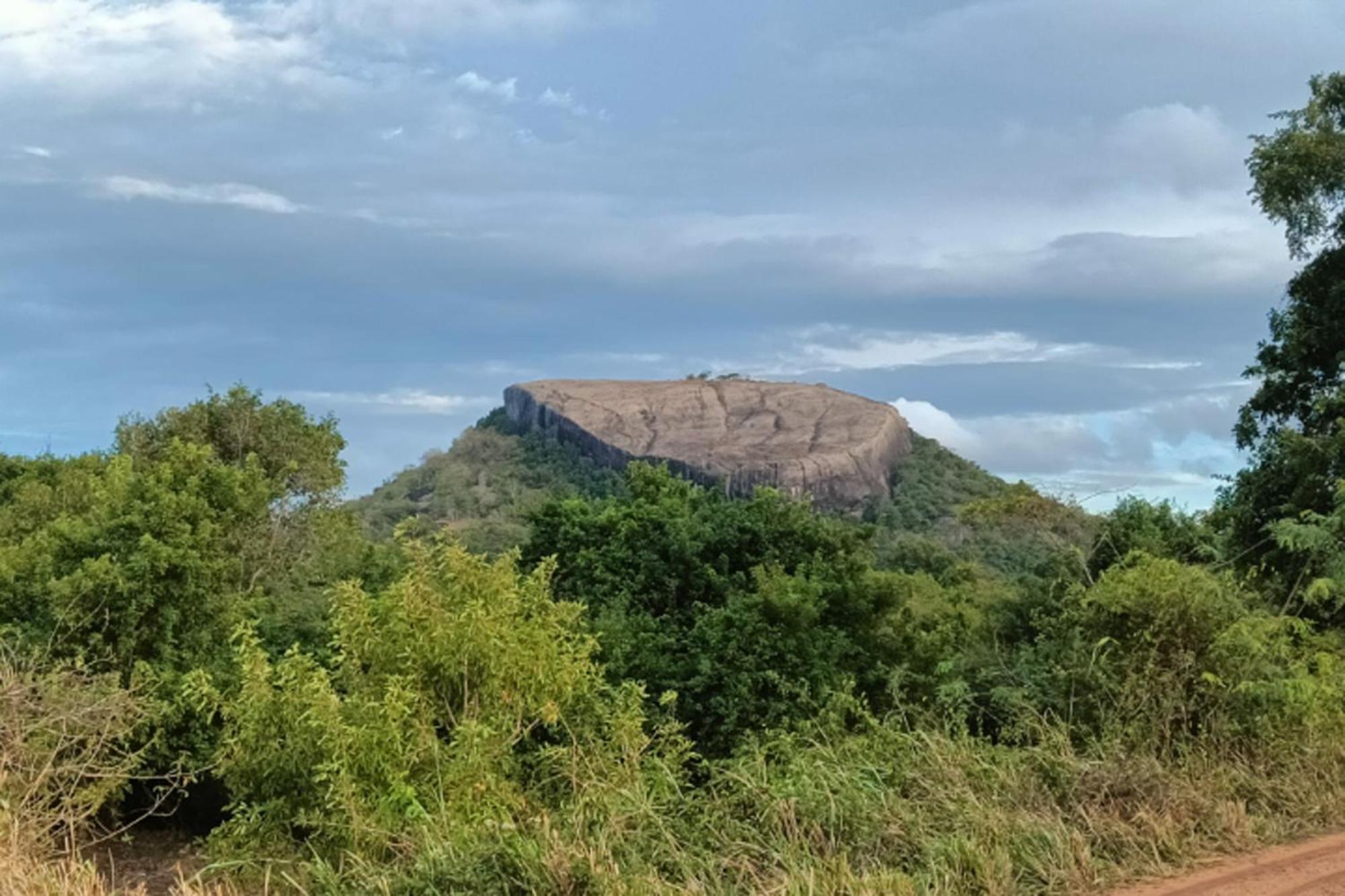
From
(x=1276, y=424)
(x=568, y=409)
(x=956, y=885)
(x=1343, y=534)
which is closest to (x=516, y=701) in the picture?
(x=956, y=885)

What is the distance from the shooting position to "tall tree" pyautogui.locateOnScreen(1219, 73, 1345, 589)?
44.7 ft

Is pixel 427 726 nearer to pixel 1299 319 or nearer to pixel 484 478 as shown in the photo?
pixel 1299 319

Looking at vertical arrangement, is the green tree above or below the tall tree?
below

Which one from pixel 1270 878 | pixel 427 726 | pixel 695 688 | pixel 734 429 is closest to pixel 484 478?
pixel 734 429

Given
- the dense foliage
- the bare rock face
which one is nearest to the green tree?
the dense foliage

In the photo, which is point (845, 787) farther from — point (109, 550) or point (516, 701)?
point (109, 550)

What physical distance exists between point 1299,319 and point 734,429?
61.7m

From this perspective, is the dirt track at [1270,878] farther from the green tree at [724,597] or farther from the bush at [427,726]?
the green tree at [724,597]

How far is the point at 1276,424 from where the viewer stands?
14.9 m

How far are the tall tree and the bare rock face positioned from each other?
1763 inches

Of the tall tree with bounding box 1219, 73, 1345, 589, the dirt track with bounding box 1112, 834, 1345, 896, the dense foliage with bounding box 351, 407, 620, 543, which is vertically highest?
the tall tree with bounding box 1219, 73, 1345, 589

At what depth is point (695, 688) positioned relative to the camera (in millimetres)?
10594

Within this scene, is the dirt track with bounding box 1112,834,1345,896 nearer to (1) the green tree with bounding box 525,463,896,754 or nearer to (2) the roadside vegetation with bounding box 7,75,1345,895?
(2) the roadside vegetation with bounding box 7,75,1345,895

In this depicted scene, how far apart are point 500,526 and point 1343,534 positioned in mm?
25032
